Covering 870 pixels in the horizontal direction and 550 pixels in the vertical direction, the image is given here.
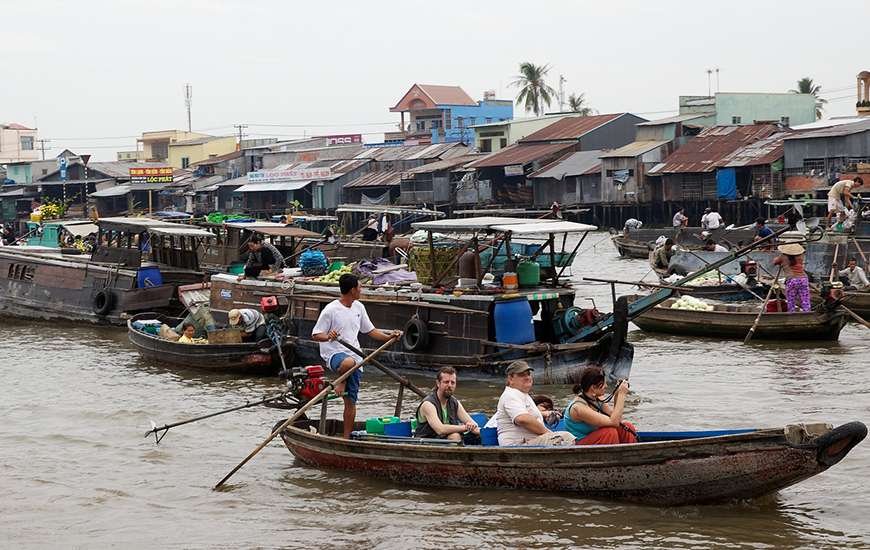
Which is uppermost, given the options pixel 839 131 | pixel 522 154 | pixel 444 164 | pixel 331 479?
pixel 522 154

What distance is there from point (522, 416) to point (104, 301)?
14907 mm

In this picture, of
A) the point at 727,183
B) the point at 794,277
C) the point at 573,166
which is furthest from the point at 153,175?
the point at 794,277

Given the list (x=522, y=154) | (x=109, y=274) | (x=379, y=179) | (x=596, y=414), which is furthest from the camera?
(x=379, y=179)

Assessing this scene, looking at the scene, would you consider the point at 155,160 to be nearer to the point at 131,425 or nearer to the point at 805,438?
the point at 131,425

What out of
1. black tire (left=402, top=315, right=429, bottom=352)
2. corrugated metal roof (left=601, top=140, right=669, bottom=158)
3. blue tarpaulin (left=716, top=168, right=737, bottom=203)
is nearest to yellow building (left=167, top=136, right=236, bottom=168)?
corrugated metal roof (left=601, top=140, right=669, bottom=158)

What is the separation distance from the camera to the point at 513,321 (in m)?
14.1

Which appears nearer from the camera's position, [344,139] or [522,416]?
[522,416]

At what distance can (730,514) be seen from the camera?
874 centimetres

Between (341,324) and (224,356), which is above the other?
(341,324)

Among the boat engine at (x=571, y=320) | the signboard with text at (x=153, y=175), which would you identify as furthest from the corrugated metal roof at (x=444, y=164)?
the boat engine at (x=571, y=320)

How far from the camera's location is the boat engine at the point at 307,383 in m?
10.6

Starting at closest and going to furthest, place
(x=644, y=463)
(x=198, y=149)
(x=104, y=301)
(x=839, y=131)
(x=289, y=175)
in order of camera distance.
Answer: (x=644, y=463), (x=104, y=301), (x=839, y=131), (x=289, y=175), (x=198, y=149)

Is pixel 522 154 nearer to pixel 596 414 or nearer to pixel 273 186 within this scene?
pixel 273 186

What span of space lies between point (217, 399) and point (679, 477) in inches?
304
